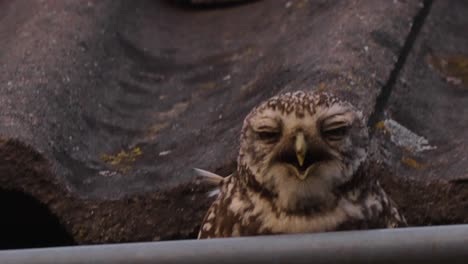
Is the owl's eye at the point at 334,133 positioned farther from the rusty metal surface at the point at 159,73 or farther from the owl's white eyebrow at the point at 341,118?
the rusty metal surface at the point at 159,73

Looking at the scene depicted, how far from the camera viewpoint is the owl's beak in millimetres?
2619

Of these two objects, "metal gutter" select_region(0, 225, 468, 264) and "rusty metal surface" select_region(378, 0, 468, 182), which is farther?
"rusty metal surface" select_region(378, 0, 468, 182)

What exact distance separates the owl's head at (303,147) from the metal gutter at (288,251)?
74 cm

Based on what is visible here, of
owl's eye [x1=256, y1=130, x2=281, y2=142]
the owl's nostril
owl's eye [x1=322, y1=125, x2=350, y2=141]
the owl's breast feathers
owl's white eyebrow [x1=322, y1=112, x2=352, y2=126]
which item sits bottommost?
the owl's breast feathers

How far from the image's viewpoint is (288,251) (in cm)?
190

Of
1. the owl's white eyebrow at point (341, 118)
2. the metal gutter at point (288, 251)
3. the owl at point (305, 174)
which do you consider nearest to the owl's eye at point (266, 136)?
the owl at point (305, 174)

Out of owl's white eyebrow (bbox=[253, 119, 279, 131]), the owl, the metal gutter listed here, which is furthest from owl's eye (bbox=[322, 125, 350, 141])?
the metal gutter

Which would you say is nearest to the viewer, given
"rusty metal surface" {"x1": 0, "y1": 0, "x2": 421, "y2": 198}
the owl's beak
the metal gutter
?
the metal gutter

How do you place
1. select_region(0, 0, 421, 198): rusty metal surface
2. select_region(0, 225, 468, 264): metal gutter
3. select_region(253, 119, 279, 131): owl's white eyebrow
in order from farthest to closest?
select_region(0, 0, 421, 198): rusty metal surface → select_region(253, 119, 279, 131): owl's white eyebrow → select_region(0, 225, 468, 264): metal gutter

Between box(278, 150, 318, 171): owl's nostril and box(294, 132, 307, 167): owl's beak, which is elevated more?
box(294, 132, 307, 167): owl's beak

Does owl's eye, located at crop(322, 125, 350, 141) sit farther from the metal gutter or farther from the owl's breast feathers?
the metal gutter

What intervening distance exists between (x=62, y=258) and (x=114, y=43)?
67.7 inches

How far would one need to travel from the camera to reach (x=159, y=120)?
3225 millimetres

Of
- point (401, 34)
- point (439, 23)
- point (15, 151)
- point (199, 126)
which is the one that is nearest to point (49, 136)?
point (15, 151)
